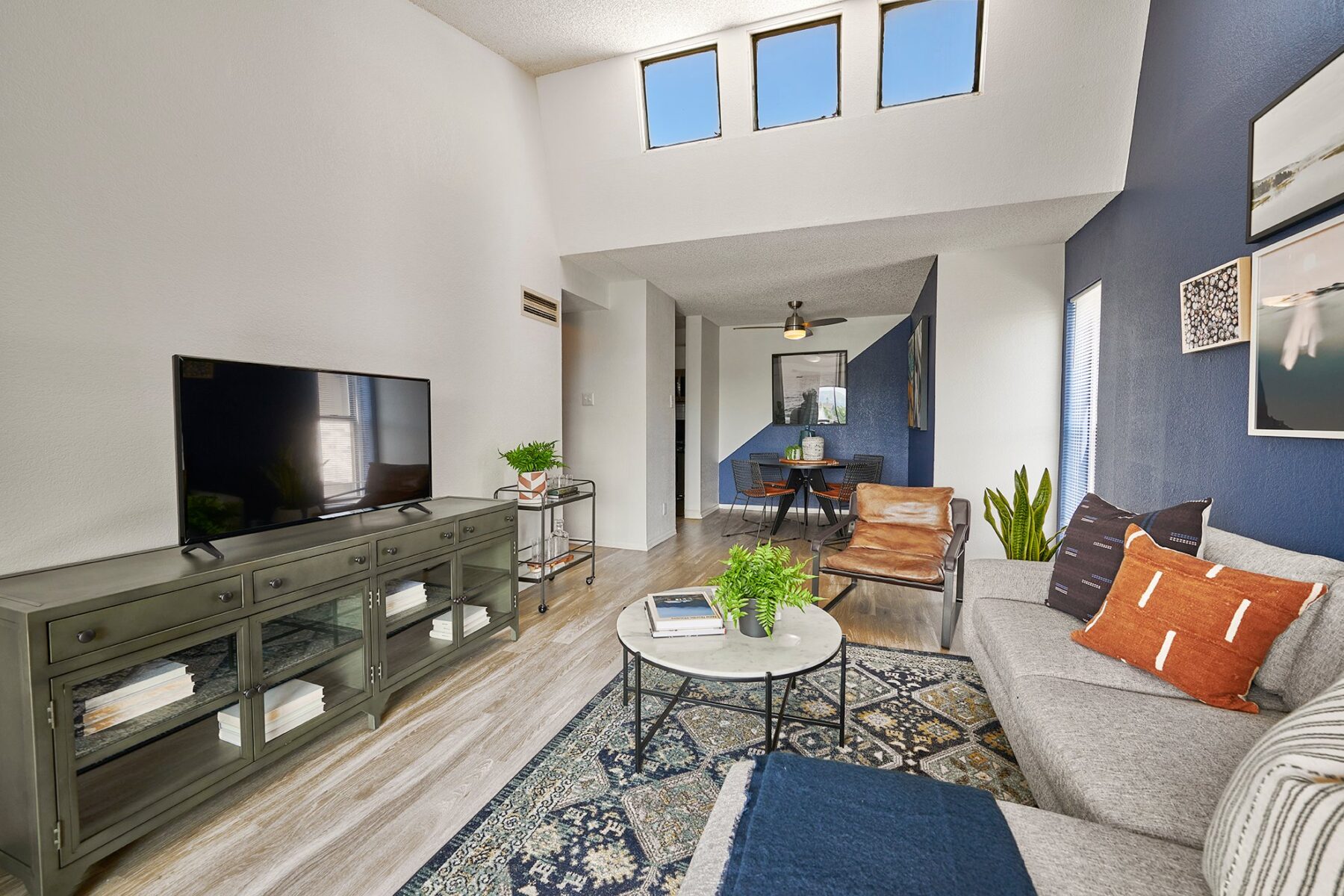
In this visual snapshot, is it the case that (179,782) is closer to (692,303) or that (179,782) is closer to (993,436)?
(993,436)

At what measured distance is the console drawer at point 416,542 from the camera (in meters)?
2.28

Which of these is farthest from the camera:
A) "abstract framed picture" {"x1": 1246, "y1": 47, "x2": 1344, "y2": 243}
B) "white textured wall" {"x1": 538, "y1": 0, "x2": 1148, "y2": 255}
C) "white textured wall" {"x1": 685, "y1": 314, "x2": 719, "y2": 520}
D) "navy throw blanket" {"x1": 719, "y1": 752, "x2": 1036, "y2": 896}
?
"white textured wall" {"x1": 685, "y1": 314, "x2": 719, "y2": 520}

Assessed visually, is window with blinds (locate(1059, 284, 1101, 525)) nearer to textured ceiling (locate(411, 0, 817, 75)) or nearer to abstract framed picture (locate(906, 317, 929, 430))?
abstract framed picture (locate(906, 317, 929, 430))

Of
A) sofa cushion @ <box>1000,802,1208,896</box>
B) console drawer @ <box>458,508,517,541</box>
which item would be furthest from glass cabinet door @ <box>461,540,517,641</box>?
sofa cushion @ <box>1000,802,1208,896</box>

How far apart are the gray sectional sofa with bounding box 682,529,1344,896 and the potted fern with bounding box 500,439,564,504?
8.30 feet

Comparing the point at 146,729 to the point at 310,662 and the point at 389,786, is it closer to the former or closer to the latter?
the point at 310,662

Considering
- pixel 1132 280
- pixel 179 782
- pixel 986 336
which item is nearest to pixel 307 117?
pixel 179 782

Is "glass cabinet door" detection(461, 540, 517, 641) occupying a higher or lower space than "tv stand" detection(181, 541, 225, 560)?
lower

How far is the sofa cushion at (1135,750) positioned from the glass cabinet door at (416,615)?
2.27 metres

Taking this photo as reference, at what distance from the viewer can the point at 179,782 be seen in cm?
162

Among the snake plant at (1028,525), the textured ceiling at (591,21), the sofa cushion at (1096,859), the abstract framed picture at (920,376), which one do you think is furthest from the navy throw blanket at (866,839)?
the abstract framed picture at (920,376)

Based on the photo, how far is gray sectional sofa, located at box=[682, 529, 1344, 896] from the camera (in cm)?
97

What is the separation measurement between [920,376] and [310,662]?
16.1 feet

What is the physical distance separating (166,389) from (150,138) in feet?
2.83
